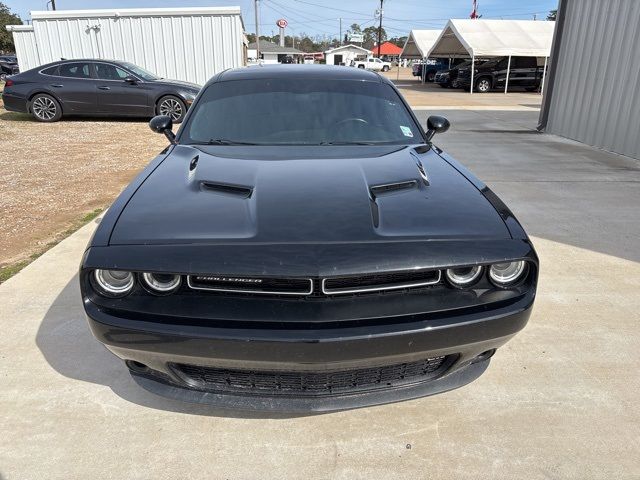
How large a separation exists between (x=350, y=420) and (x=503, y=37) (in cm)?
2641

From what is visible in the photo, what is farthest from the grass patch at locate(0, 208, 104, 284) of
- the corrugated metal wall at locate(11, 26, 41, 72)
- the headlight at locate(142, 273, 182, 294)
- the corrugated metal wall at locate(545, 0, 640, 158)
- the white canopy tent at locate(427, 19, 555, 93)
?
the white canopy tent at locate(427, 19, 555, 93)

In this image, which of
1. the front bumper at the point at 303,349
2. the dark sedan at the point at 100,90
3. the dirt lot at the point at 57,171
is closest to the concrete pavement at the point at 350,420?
the front bumper at the point at 303,349

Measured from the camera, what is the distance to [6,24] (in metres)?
53.3

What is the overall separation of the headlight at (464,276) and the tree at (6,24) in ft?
205

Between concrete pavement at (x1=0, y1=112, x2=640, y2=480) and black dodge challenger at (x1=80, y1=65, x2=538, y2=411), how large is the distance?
0.26m

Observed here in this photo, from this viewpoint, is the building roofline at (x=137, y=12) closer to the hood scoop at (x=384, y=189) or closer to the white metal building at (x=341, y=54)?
the hood scoop at (x=384, y=189)

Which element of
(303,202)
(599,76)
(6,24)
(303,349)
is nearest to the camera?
(303,349)

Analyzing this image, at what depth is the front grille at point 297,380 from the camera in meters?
1.95

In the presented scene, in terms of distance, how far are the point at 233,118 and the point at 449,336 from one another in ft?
6.86

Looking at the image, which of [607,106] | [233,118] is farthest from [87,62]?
[607,106]

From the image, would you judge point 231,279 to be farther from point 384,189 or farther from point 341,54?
point 341,54

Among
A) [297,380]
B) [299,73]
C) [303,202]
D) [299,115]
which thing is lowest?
[297,380]

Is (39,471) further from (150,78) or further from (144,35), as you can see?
(144,35)

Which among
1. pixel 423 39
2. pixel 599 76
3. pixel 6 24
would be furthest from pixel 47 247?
pixel 6 24
